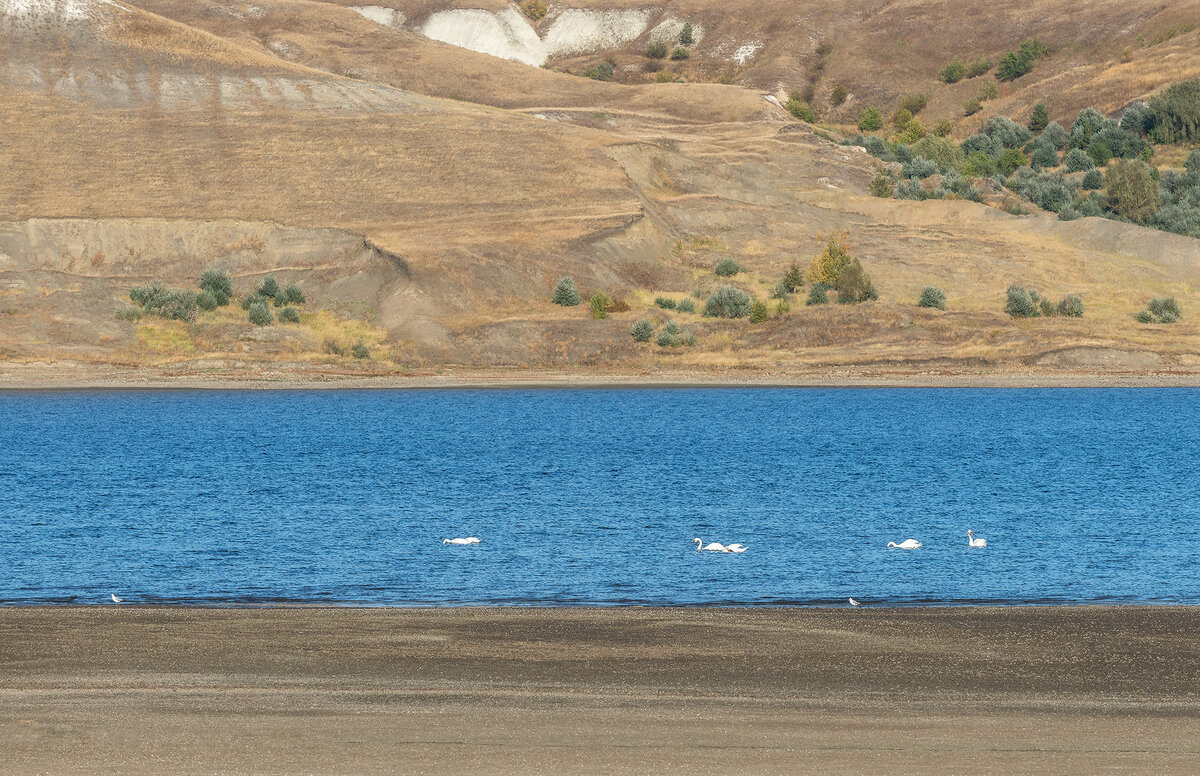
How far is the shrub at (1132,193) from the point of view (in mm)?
114000

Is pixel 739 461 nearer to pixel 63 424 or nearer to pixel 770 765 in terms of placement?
pixel 63 424

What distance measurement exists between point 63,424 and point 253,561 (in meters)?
36.5

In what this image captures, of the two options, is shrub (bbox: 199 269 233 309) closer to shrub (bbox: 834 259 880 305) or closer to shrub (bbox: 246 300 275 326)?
shrub (bbox: 246 300 275 326)

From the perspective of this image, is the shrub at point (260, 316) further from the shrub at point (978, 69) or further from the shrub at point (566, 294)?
the shrub at point (978, 69)

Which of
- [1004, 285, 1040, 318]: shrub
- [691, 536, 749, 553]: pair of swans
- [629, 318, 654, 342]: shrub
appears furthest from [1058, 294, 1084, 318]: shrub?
[691, 536, 749, 553]: pair of swans

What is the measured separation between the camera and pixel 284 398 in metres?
76.4

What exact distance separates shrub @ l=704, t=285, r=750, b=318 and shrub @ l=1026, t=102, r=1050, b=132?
72.2 meters

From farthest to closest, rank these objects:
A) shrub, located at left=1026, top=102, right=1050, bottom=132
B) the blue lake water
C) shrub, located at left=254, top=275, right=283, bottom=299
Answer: shrub, located at left=1026, top=102, right=1050, bottom=132
shrub, located at left=254, top=275, right=283, bottom=299
the blue lake water

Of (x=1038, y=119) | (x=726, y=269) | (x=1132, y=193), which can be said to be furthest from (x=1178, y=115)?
(x=726, y=269)

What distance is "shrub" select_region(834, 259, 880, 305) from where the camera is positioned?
88938 millimetres

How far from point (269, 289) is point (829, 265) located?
34302 mm

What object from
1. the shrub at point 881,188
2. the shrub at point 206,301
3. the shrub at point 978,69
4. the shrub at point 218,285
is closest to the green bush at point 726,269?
the shrub at point 881,188

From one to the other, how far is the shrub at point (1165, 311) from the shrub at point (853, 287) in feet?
53.2

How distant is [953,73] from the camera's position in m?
179
